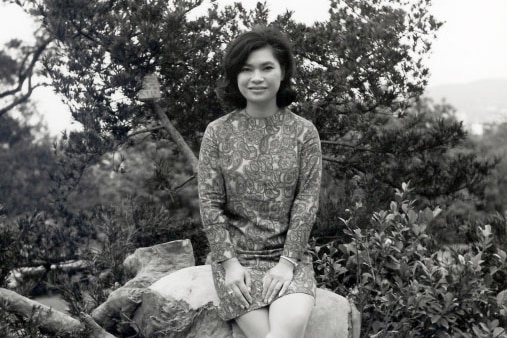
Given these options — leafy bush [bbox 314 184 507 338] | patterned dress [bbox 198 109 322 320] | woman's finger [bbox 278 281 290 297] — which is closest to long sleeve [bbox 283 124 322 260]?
patterned dress [bbox 198 109 322 320]

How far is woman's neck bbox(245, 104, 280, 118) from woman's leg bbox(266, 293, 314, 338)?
0.82 m

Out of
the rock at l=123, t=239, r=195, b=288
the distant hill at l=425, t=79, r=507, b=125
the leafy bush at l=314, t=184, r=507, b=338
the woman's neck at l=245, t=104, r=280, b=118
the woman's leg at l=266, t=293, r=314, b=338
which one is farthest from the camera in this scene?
the distant hill at l=425, t=79, r=507, b=125

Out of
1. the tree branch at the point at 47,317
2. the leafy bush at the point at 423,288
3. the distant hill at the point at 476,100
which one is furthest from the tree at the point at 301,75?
the distant hill at the point at 476,100

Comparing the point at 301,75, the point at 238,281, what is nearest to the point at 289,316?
the point at 238,281

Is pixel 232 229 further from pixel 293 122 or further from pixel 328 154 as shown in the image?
pixel 328 154

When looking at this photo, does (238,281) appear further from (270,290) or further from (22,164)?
(22,164)

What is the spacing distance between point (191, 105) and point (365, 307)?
7.03 feet

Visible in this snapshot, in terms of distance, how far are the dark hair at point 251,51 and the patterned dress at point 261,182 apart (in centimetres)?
17

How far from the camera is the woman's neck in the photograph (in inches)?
103

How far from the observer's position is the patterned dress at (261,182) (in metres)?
2.52

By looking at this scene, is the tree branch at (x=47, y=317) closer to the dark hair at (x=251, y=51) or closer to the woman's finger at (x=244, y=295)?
the woman's finger at (x=244, y=295)

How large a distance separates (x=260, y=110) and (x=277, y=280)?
2.52 ft

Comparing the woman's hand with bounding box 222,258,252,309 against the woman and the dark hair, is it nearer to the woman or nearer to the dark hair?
the woman

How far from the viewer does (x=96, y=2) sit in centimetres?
390
